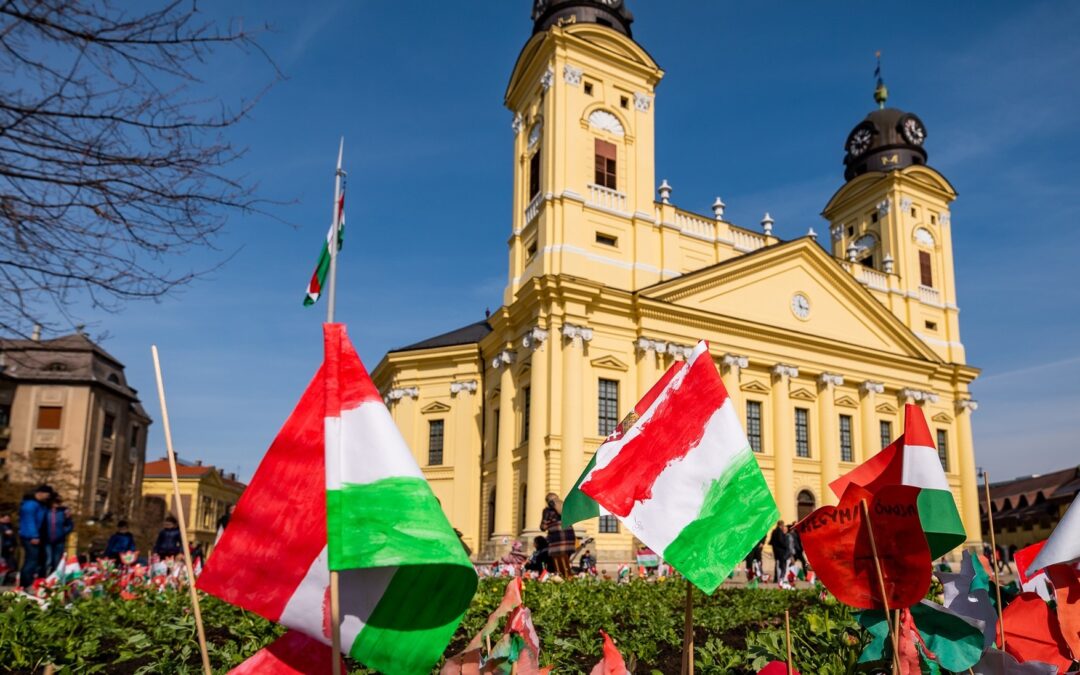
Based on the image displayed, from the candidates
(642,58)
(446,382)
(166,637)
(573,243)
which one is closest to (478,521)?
(446,382)

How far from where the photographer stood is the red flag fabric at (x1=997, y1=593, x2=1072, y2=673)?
384cm

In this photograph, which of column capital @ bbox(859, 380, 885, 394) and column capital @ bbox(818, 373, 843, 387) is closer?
column capital @ bbox(818, 373, 843, 387)

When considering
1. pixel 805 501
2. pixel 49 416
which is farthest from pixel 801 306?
pixel 49 416

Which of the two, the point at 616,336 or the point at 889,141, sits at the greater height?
the point at 889,141

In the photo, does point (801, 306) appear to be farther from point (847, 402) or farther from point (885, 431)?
point (885, 431)

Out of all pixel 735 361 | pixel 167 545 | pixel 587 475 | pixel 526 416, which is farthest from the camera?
pixel 735 361

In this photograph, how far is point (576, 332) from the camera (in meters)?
26.2

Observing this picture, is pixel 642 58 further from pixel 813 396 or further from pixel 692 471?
pixel 692 471

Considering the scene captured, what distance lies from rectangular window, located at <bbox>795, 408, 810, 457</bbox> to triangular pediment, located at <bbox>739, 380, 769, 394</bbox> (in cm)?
195

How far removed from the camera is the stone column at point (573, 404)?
25.2m

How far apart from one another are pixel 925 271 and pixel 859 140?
7.67m

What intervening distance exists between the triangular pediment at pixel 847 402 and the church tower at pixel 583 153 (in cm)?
928

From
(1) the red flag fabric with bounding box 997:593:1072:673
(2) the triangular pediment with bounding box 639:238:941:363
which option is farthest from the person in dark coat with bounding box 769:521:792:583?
(1) the red flag fabric with bounding box 997:593:1072:673

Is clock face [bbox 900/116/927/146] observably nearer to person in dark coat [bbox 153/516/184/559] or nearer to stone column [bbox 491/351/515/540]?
stone column [bbox 491/351/515/540]
